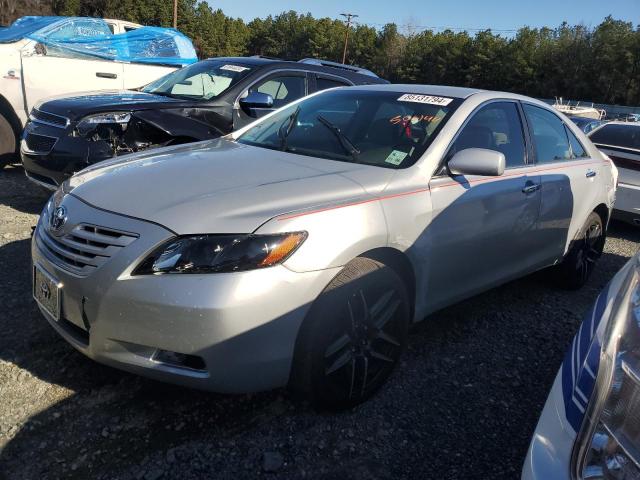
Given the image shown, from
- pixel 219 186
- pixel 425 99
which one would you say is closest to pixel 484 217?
pixel 425 99

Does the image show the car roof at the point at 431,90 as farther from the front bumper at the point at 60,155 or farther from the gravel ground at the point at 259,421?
the front bumper at the point at 60,155

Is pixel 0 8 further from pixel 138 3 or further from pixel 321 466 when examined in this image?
pixel 321 466

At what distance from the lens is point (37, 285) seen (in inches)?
101

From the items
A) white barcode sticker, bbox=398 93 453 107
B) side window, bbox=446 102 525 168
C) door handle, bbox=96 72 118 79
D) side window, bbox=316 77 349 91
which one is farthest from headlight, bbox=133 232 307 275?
door handle, bbox=96 72 118 79

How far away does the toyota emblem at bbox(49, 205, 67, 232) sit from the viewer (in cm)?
244

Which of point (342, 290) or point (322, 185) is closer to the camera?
point (342, 290)

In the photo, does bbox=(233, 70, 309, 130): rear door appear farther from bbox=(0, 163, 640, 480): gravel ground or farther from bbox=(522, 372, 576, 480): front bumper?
bbox=(522, 372, 576, 480): front bumper

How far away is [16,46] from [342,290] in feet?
21.7

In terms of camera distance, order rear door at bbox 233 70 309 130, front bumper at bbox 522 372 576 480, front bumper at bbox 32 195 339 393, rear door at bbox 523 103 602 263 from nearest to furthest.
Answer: front bumper at bbox 522 372 576 480 < front bumper at bbox 32 195 339 393 < rear door at bbox 523 103 602 263 < rear door at bbox 233 70 309 130

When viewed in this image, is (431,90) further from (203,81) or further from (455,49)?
(455,49)

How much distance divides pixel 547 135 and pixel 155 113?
3467mm

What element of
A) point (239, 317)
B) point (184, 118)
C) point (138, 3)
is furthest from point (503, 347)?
point (138, 3)

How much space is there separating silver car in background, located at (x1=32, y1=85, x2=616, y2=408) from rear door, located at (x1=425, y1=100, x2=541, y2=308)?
0.04ft

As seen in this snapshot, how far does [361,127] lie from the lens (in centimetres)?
326
